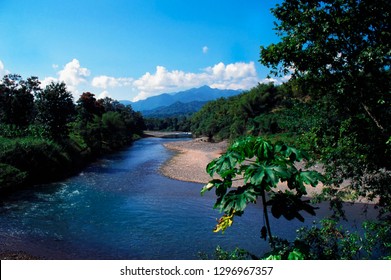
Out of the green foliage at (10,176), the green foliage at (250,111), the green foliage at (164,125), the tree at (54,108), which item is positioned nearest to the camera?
the green foliage at (10,176)

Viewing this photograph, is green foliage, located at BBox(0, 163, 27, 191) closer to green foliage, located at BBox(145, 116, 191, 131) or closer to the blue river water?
the blue river water

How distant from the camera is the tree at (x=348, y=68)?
6.87 meters

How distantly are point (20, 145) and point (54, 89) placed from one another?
369 inches

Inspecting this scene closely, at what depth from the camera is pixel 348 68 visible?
22.8 feet

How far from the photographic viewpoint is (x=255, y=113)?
6038 centimetres

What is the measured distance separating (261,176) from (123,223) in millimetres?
14276

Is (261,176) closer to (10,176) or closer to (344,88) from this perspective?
(344,88)

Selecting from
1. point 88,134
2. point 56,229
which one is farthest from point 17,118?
point 56,229

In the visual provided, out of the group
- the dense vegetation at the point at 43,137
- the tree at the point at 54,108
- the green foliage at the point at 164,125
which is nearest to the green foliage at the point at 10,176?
the dense vegetation at the point at 43,137

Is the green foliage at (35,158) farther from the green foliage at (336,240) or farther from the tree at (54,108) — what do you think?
the green foliage at (336,240)

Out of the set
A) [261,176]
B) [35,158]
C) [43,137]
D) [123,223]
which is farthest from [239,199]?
[43,137]

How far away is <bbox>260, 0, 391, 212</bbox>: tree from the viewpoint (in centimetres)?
687

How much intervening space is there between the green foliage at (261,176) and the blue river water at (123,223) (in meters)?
9.34

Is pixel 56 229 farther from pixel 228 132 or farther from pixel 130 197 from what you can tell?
pixel 228 132
